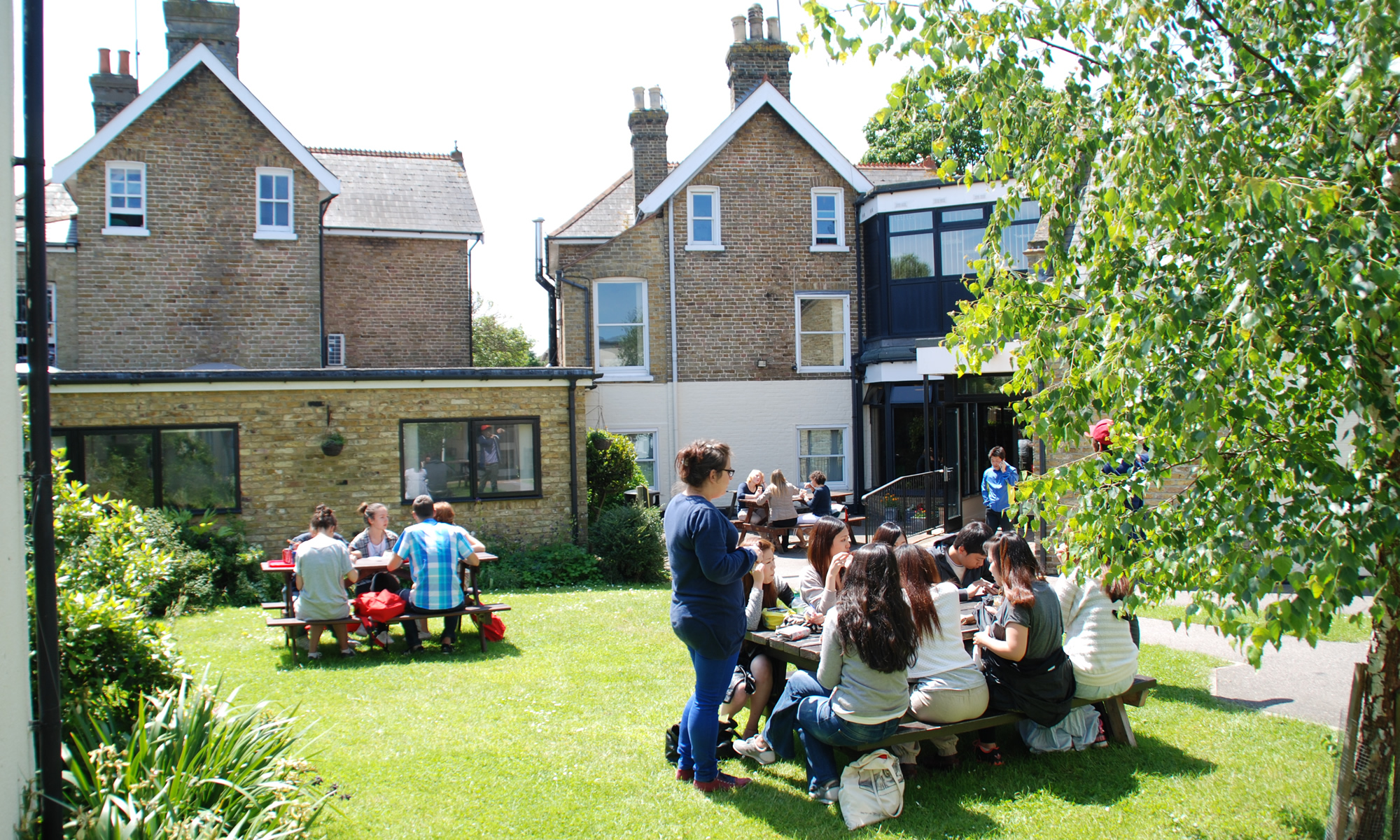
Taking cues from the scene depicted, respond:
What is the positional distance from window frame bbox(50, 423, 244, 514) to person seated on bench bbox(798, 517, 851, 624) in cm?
1006

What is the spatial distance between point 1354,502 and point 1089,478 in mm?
873

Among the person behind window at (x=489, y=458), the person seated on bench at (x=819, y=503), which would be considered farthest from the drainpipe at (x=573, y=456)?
the person seated on bench at (x=819, y=503)

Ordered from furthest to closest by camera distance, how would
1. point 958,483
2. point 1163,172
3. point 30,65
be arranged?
point 958,483 < point 30,65 < point 1163,172

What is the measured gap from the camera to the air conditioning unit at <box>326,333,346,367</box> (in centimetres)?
2120

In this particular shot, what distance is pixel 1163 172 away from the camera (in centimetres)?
327

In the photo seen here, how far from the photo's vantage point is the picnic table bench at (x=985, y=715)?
5297mm

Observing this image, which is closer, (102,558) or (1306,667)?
(102,558)

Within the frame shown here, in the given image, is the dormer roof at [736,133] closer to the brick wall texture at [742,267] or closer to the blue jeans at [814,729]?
the brick wall texture at [742,267]

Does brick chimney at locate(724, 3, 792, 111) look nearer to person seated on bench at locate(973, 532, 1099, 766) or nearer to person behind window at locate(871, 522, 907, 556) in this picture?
person behind window at locate(871, 522, 907, 556)

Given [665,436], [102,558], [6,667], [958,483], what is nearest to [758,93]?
[665,436]

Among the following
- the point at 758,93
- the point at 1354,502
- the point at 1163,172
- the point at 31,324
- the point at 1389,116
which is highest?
the point at 758,93

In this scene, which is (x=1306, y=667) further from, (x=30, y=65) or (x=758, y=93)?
(x=758, y=93)

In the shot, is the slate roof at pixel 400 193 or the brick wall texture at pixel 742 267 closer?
the brick wall texture at pixel 742 267

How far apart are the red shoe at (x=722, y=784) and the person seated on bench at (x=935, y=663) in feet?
3.07
